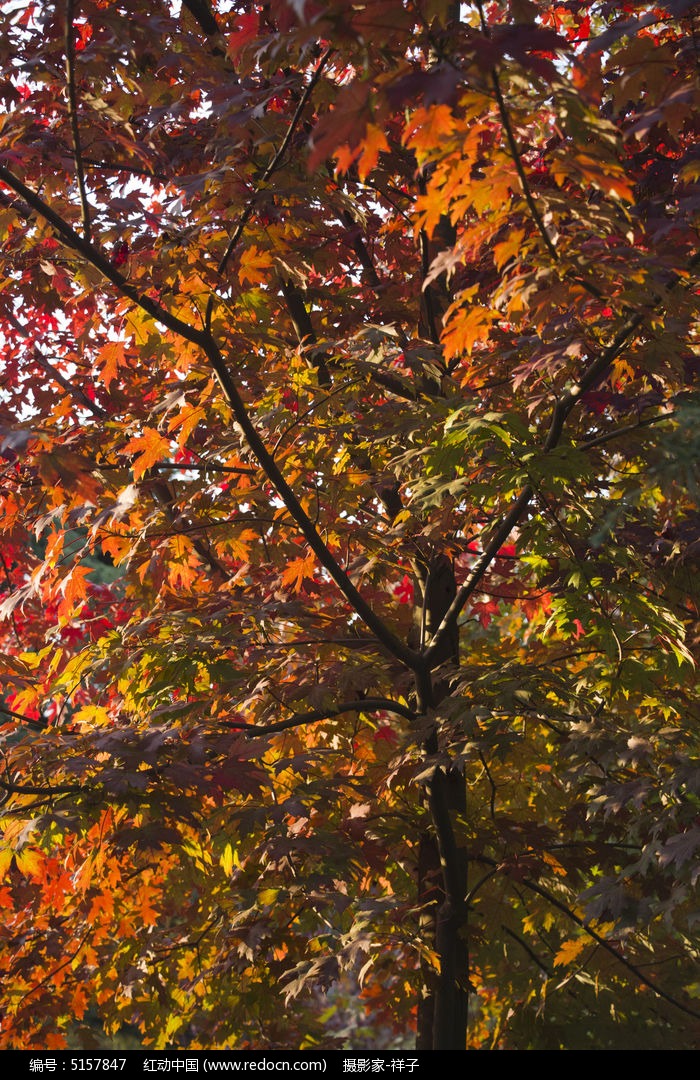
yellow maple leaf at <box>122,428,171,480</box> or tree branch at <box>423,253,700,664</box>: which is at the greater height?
Answer: yellow maple leaf at <box>122,428,171,480</box>

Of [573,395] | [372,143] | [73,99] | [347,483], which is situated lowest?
[372,143]

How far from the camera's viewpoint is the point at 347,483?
4.09m

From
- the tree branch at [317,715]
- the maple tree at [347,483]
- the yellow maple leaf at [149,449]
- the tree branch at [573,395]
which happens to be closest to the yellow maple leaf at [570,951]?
the maple tree at [347,483]

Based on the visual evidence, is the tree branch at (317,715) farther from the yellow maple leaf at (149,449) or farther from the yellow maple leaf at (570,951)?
the yellow maple leaf at (570,951)

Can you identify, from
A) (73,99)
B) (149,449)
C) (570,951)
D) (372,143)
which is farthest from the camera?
(570,951)

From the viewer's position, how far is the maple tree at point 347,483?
2922 millimetres

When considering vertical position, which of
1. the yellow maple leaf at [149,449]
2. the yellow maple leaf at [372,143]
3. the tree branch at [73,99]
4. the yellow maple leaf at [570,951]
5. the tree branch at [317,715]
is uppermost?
the tree branch at [73,99]

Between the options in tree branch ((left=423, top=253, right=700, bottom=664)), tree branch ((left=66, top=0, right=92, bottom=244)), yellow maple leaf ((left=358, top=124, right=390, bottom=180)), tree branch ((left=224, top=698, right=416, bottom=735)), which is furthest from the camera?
tree branch ((left=224, top=698, right=416, bottom=735))

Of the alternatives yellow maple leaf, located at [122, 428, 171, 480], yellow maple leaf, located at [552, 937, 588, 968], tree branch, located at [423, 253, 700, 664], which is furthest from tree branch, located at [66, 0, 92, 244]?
yellow maple leaf, located at [552, 937, 588, 968]

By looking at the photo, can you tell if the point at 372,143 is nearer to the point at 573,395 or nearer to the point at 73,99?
the point at 73,99

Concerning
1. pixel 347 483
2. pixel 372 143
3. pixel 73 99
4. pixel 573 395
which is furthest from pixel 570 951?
pixel 73 99

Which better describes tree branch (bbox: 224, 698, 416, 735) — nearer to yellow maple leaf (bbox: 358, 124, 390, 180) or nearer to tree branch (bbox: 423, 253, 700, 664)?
tree branch (bbox: 423, 253, 700, 664)

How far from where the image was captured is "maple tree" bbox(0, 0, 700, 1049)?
2.92 metres
